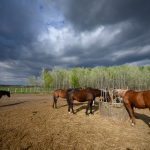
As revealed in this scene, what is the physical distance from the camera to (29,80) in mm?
36688

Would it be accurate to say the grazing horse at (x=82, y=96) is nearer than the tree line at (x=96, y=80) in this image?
Yes

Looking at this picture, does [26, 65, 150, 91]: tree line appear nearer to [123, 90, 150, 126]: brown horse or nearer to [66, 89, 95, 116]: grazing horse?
[66, 89, 95, 116]: grazing horse

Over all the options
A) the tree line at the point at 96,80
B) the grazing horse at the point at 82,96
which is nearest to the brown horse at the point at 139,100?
the grazing horse at the point at 82,96

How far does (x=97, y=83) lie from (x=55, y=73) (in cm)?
1998

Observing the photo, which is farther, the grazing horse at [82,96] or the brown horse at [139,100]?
the grazing horse at [82,96]

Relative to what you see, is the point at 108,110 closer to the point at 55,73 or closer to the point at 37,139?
the point at 37,139

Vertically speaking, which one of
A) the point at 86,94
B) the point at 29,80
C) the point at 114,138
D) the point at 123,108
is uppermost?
the point at 29,80

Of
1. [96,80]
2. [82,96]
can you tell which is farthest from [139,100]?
[96,80]

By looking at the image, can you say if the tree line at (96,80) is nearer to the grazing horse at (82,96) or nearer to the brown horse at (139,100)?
the grazing horse at (82,96)

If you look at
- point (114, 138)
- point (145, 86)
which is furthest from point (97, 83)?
point (114, 138)

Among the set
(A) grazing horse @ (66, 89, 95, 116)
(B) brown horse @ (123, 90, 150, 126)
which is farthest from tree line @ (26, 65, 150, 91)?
(B) brown horse @ (123, 90, 150, 126)

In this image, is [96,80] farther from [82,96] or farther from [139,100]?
[139,100]

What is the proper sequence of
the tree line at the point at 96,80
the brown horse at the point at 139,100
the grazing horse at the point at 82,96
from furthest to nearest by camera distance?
the tree line at the point at 96,80
the grazing horse at the point at 82,96
the brown horse at the point at 139,100

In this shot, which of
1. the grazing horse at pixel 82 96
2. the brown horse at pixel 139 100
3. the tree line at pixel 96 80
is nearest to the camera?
the brown horse at pixel 139 100
